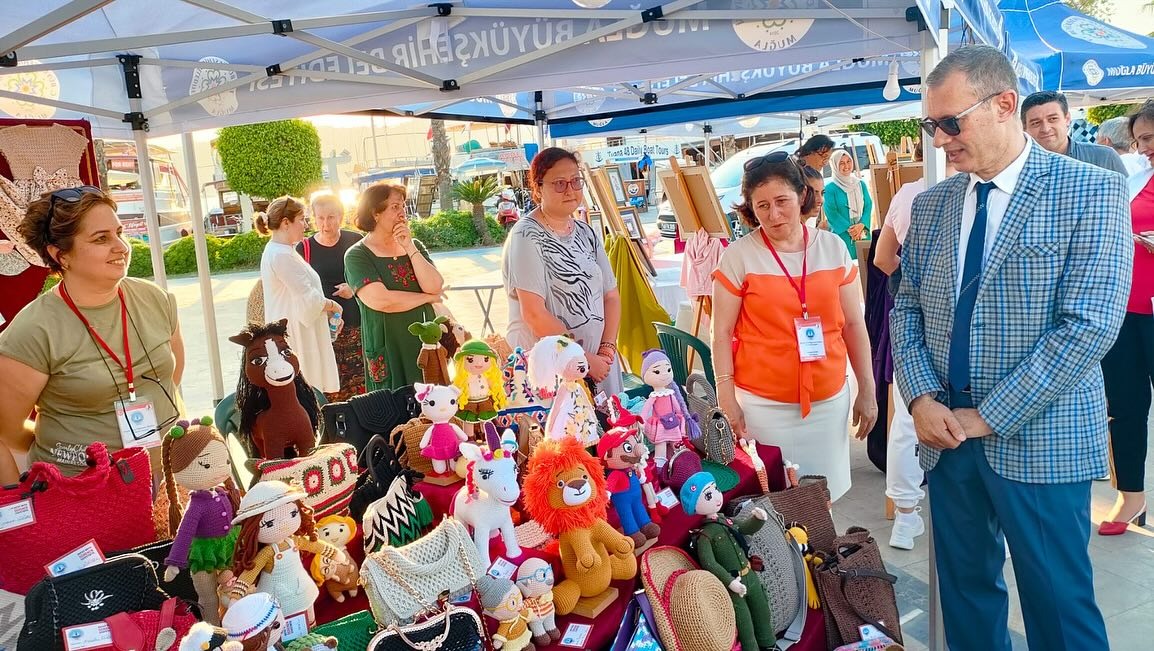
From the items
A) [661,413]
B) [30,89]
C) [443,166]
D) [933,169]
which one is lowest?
[661,413]

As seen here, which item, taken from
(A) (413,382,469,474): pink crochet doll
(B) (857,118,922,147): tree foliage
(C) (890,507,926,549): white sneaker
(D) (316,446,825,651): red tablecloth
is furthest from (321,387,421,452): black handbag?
(B) (857,118,922,147): tree foliage

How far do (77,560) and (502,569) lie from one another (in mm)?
847

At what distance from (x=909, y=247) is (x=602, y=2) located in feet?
5.63

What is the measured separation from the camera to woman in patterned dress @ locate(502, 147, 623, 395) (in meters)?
2.84

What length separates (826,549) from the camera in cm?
239

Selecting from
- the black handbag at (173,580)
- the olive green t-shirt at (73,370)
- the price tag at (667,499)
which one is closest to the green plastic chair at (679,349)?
the price tag at (667,499)

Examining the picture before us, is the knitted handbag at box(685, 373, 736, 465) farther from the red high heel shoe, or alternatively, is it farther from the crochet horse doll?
the red high heel shoe

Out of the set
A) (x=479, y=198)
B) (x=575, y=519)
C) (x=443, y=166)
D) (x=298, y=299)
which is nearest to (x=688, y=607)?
(x=575, y=519)

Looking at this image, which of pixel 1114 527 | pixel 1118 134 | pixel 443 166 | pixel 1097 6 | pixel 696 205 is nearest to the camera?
pixel 1114 527

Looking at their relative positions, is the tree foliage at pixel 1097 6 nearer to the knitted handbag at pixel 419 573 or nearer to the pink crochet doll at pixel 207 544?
the knitted handbag at pixel 419 573

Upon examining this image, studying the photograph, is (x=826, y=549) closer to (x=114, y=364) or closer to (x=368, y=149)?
(x=114, y=364)

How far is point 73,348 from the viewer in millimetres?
2064

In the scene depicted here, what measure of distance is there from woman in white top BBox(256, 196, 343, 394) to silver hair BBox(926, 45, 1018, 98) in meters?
3.42

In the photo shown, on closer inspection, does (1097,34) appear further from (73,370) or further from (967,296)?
(73,370)
